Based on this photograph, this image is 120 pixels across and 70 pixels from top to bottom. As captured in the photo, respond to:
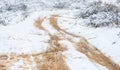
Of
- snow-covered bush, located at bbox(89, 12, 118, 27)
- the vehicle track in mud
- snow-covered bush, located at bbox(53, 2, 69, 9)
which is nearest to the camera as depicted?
the vehicle track in mud

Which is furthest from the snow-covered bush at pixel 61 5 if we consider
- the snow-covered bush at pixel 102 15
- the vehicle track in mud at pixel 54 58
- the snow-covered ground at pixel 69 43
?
the vehicle track in mud at pixel 54 58

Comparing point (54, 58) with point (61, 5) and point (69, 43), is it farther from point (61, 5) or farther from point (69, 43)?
point (61, 5)

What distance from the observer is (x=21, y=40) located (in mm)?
13852

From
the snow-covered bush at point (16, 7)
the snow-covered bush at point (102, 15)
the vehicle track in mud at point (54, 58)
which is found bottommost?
the snow-covered bush at point (16, 7)

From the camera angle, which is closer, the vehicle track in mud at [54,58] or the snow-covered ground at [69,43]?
the vehicle track in mud at [54,58]

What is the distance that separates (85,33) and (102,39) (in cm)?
190

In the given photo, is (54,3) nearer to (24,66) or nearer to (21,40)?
(21,40)

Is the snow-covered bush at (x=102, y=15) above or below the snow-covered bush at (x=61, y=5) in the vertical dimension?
above

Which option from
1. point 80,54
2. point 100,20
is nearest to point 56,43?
point 80,54

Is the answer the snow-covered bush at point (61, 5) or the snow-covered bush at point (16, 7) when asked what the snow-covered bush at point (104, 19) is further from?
the snow-covered bush at point (61, 5)

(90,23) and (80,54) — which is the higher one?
(80,54)

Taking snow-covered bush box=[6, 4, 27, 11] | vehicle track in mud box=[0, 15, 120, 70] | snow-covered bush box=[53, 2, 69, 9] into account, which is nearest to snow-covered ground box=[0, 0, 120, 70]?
vehicle track in mud box=[0, 15, 120, 70]

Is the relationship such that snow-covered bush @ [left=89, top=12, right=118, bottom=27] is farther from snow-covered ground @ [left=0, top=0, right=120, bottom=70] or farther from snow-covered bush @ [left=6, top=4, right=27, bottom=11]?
snow-covered bush @ [left=6, top=4, right=27, bottom=11]

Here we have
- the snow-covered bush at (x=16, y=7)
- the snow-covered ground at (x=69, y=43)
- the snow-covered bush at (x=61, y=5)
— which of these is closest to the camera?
the snow-covered ground at (x=69, y=43)
